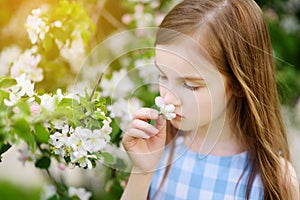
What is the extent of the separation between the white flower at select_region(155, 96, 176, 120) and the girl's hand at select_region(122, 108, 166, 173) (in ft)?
0.06

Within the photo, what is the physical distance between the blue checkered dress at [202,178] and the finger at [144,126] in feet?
0.70

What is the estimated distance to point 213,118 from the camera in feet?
4.83

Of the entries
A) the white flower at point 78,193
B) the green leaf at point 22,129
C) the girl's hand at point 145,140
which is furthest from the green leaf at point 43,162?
the green leaf at point 22,129

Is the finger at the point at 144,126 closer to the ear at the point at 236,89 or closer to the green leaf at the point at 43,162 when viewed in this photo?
the ear at the point at 236,89

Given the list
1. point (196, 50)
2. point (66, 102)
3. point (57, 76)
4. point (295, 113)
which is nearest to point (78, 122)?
point (66, 102)

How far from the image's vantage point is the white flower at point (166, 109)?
1.30 meters

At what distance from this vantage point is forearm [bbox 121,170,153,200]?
5.19 ft

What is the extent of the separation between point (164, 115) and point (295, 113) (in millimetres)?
1848

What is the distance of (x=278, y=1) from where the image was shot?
11.8ft

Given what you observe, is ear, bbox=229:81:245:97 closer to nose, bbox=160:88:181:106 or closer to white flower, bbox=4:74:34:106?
nose, bbox=160:88:181:106

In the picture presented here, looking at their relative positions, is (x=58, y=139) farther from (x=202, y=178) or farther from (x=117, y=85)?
(x=202, y=178)

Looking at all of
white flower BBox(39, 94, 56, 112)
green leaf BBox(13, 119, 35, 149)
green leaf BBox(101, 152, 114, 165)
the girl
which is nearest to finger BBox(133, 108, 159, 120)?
the girl

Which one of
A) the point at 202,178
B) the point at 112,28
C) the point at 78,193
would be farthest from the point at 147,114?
the point at 112,28

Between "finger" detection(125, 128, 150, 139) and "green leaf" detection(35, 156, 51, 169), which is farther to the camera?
"green leaf" detection(35, 156, 51, 169)
